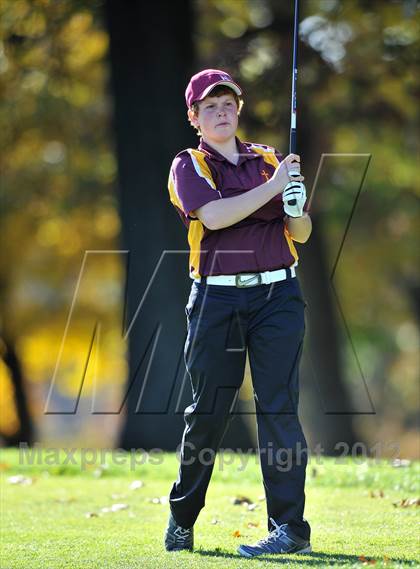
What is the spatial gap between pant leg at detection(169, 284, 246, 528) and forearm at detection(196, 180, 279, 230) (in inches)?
13.7

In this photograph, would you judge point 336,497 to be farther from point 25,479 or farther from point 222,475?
point 25,479

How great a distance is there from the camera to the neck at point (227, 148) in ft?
17.9

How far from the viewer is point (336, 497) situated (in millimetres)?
7305

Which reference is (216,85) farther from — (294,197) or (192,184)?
(294,197)

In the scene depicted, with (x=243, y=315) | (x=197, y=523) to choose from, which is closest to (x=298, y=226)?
(x=243, y=315)

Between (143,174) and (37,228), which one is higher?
(143,174)

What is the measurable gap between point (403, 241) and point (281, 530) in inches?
602

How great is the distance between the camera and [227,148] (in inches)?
215

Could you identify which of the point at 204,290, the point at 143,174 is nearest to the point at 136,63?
the point at 143,174

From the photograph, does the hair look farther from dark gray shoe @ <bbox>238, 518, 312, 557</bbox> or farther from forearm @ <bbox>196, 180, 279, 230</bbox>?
dark gray shoe @ <bbox>238, 518, 312, 557</bbox>

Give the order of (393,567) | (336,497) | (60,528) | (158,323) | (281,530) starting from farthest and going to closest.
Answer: (158,323) < (336,497) < (60,528) < (281,530) < (393,567)

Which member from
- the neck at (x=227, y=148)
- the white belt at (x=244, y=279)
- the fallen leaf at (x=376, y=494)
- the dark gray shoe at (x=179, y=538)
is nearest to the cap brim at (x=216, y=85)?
the neck at (x=227, y=148)

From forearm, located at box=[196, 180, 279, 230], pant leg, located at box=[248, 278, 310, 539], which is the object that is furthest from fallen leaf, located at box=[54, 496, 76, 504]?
forearm, located at box=[196, 180, 279, 230]

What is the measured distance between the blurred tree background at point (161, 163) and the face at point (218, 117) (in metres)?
3.75
